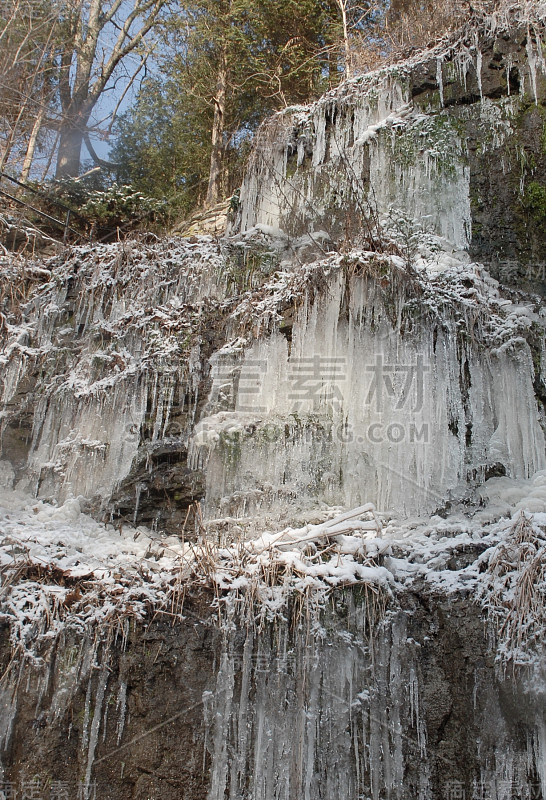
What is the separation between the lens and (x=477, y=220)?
7.41 metres

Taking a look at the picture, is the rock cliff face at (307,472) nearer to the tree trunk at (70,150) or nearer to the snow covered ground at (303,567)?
the snow covered ground at (303,567)

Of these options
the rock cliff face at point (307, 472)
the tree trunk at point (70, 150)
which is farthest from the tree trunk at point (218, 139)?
the tree trunk at point (70, 150)

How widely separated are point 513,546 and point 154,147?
10906mm

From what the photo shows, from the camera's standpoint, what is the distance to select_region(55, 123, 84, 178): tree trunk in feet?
42.4

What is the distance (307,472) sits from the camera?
5988 mm

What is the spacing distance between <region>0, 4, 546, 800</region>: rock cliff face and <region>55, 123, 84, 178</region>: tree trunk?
18.4 feet

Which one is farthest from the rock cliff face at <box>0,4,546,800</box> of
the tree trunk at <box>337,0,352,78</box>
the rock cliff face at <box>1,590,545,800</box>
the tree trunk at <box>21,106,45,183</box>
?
the tree trunk at <box>21,106,45,183</box>

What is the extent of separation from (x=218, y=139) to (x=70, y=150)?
3394mm

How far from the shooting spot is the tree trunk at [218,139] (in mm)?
11469

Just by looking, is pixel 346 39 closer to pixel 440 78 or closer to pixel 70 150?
pixel 440 78

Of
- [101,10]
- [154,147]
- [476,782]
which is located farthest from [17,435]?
[101,10]

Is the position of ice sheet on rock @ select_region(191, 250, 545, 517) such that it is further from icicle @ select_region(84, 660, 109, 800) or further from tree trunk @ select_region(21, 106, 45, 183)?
tree trunk @ select_region(21, 106, 45, 183)

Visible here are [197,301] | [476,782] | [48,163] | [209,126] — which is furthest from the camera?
[48,163]

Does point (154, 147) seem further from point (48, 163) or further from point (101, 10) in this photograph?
point (101, 10)
